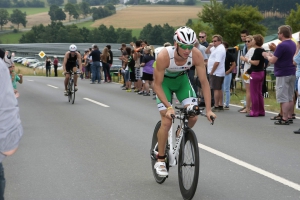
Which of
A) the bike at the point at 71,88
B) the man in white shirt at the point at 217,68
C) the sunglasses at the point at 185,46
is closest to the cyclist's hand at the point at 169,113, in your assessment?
the sunglasses at the point at 185,46

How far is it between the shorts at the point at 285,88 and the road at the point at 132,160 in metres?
0.59

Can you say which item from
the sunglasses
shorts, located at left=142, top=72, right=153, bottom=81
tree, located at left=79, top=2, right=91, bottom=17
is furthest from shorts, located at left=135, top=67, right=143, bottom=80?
tree, located at left=79, top=2, right=91, bottom=17

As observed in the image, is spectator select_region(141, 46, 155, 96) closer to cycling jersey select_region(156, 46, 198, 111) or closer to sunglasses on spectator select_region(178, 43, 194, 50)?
cycling jersey select_region(156, 46, 198, 111)

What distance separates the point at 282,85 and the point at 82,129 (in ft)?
13.9

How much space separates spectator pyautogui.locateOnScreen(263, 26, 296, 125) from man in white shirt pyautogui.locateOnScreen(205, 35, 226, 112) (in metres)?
2.73

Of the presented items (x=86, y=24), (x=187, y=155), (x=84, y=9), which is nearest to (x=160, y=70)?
(x=187, y=155)

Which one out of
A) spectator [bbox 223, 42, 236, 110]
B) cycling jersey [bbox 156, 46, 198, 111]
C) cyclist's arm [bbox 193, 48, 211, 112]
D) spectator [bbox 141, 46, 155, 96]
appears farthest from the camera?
spectator [bbox 141, 46, 155, 96]

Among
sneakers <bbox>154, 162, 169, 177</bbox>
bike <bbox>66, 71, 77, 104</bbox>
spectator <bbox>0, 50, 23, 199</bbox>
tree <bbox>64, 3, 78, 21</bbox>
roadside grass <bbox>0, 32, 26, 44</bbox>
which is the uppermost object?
tree <bbox>64, 3, 78, 21</bbox>

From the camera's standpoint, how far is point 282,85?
44.4ft

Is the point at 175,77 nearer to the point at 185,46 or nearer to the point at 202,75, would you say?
the point at 202,75

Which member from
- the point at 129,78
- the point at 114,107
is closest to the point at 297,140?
the point at 114,107

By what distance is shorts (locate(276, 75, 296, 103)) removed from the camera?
13453mm

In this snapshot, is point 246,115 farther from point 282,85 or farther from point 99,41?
point 99,41

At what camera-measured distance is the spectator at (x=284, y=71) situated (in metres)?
13.4
